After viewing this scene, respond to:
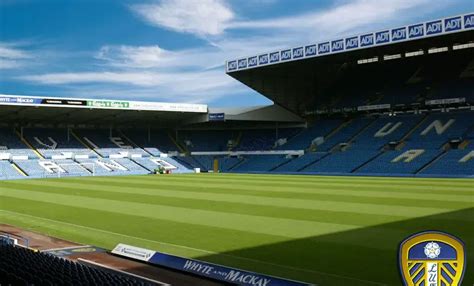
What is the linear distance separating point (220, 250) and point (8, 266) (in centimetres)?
531

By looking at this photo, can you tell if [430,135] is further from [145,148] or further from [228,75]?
[145,148]

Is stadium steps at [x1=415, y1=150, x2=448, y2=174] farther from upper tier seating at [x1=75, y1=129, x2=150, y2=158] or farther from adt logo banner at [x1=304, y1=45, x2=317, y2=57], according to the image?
upper tier seating at [x1=75, y1=129, x2=150, y2=158]

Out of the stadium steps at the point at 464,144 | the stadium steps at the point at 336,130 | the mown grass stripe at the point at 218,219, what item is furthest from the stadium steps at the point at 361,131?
the mown grass stripe at the point at 218,219

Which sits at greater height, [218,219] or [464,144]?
[464,144]

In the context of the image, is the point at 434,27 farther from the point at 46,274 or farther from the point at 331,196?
the point at 46,274

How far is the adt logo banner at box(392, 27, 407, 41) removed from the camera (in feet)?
124

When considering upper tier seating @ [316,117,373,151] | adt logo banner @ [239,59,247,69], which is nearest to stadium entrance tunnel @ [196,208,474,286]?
adt logo banner @ [239,59,247,69]

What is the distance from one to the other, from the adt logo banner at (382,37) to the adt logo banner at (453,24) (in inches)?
173

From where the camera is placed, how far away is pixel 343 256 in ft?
36.1

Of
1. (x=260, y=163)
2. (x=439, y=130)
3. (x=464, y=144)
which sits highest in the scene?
(x=439, y=130)

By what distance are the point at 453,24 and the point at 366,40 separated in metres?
6.75

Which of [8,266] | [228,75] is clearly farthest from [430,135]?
[8,266]

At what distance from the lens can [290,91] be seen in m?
55.8

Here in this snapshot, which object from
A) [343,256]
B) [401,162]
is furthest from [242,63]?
[343,256]
